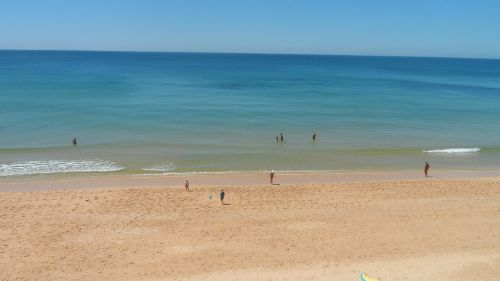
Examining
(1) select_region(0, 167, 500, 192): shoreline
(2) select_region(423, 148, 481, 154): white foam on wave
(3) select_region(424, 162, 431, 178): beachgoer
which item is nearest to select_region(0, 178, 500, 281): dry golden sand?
(1) select_region(0, 167, 500, 192): shoreline

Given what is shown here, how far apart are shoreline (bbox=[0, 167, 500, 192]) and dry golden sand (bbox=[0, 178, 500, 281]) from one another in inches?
58.7

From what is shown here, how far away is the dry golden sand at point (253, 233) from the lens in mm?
14562

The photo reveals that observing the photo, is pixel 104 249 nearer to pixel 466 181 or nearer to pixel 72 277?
pixel 72 277

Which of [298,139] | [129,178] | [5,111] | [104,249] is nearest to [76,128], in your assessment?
[5,111]

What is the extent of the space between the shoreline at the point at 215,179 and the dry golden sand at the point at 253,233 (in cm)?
149

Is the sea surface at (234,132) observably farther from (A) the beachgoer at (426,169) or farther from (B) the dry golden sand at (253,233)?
(B) the dry golden sand at (253,233)

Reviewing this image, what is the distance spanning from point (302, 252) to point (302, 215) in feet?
12.0

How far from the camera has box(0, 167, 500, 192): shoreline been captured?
24219 mm

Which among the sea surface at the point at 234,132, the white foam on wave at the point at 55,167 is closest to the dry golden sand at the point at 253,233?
the white foam on wave at the point at 55,167

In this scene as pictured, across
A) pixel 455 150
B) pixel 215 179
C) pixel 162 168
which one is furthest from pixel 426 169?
pixel 162 168

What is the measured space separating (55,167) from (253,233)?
1606 centimetres

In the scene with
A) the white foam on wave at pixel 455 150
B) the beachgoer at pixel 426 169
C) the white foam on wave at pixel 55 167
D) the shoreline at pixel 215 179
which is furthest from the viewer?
the white foam on wave at pixel 455 150

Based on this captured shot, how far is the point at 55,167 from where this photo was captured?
27469 mm

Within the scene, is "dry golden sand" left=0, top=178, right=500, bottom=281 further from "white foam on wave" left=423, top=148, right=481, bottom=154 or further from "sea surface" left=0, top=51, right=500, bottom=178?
"white foam on wave" left=423, top=148, right=481, bottom=154
